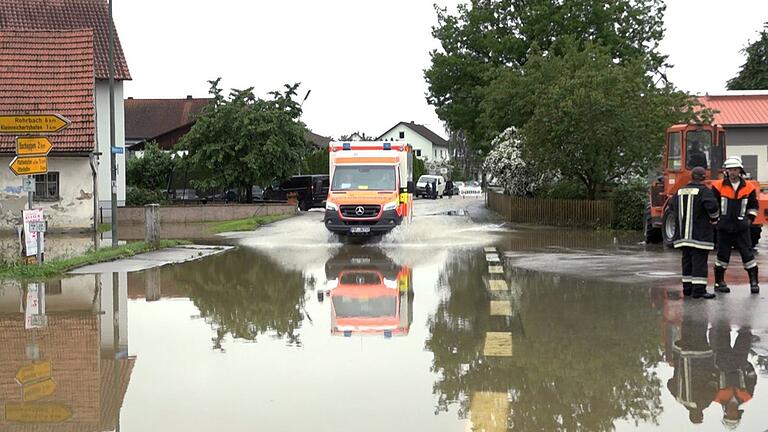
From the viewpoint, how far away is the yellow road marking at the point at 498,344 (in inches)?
357

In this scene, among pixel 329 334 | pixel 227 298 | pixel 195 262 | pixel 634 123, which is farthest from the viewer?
pixel 634 123

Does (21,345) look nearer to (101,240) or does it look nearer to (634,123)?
A: (101,240)

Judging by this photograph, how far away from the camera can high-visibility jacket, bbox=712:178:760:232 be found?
1277 centimetres

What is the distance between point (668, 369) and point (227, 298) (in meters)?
7.14

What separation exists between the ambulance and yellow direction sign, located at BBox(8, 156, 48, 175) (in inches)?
340

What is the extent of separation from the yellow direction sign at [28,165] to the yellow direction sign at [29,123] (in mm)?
508

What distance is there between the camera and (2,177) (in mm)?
31906

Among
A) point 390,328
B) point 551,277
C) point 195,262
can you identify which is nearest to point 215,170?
point 195,262

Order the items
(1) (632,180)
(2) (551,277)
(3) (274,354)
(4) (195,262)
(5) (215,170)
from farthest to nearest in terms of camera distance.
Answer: (5) (215,170) → (1) (632,180) → (4) (195,262) → (2) (551,277) → (3) (274,354)

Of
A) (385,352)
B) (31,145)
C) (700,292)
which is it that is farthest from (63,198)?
(385,352)

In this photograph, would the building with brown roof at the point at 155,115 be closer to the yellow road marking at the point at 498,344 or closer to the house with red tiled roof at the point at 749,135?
the house with red tiled roof at the point at 749,135

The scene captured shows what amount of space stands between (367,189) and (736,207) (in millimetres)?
13156

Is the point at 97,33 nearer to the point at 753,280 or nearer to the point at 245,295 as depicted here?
the point at 245,295

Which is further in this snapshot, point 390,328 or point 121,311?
point 121,311
